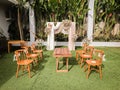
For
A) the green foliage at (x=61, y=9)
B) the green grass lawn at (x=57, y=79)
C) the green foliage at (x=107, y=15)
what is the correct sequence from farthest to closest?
the green foliage at (x=107, y=15) < the green foliage at (x=61, y=9) < the green grass lawn at (x=57, y=79)

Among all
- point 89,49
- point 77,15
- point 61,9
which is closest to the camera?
point 89,49

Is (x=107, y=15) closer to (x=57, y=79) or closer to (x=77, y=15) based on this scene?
(x=77, y=15)

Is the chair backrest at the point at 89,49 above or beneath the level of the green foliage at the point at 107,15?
beneath

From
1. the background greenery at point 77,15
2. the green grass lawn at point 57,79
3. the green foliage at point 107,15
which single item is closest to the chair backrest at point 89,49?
the green grass lawn at point 57,79

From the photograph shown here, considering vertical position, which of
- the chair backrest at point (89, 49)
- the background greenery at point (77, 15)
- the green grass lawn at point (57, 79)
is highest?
the background greenery at point (77, 15)

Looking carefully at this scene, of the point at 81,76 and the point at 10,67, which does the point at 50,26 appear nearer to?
the point at 10,67

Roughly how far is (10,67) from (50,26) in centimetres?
331

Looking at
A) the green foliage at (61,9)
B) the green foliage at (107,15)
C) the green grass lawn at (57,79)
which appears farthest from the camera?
the green foliage at (107,15)

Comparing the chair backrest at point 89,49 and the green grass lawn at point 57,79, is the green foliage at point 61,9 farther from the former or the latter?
the green grass lawn at point 57,79

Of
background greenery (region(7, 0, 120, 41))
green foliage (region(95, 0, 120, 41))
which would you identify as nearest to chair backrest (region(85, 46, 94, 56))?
background greenery (region(7, 0, 120, 41))

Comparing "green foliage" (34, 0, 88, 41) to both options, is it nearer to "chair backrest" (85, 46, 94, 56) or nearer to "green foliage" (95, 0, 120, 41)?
"green foliage" (95, 0, 120, 41)

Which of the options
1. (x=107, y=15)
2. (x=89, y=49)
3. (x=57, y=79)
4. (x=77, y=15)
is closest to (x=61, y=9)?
(x=77, y=15)

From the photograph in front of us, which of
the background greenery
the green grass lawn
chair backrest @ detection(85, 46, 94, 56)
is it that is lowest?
the green grass lawn

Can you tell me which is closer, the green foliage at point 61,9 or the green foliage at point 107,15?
the green foliage at point 61,9
